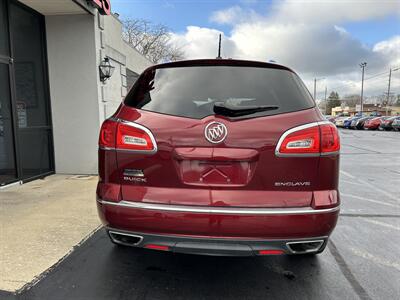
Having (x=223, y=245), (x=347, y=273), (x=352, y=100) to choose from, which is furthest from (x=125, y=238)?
(x=352, y=100)

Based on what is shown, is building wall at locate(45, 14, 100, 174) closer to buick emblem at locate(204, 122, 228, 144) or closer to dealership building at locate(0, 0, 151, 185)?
dealership building at locate(0, 0, 151, 185)

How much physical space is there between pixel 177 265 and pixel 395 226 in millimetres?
3042

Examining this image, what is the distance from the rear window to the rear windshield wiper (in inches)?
0.8

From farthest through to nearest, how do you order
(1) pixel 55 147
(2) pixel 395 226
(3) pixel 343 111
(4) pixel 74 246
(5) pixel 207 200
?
(3) pixel 343 111
(1) pixel 55 147
(2) pixel 395 226
(4) pixel 74 246
(5) pixel 207 200

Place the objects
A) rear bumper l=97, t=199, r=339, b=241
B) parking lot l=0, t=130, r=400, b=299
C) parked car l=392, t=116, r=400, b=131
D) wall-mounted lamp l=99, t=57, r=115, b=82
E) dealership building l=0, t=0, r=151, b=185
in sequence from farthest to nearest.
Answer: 1. parked car l=392, t=116, r=400, b=131
2. wall-mounted lamp l=99, t=57, r=115, b=82
3. dealership building l=0, t=0, r=151, b=185
4. parking lot l=0, t=130, r=400, b=299
5. rear bumper l=97, t=199, r=339, b=241

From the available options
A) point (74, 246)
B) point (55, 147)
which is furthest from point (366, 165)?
point (74, 246)

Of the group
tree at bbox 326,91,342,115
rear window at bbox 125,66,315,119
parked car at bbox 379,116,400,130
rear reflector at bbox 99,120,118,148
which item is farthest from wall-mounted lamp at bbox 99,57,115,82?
tree at bbox 326,91,342,115

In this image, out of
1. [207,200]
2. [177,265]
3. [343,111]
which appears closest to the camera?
[207,200]

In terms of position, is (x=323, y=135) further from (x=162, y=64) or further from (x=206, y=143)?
(x=162, y=64)

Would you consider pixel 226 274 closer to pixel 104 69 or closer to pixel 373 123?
pixel 104 69

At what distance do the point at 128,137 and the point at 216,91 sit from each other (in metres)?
0.74

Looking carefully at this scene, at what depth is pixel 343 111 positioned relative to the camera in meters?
102

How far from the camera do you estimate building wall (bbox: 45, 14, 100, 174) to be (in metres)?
7.71

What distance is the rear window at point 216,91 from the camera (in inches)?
102
